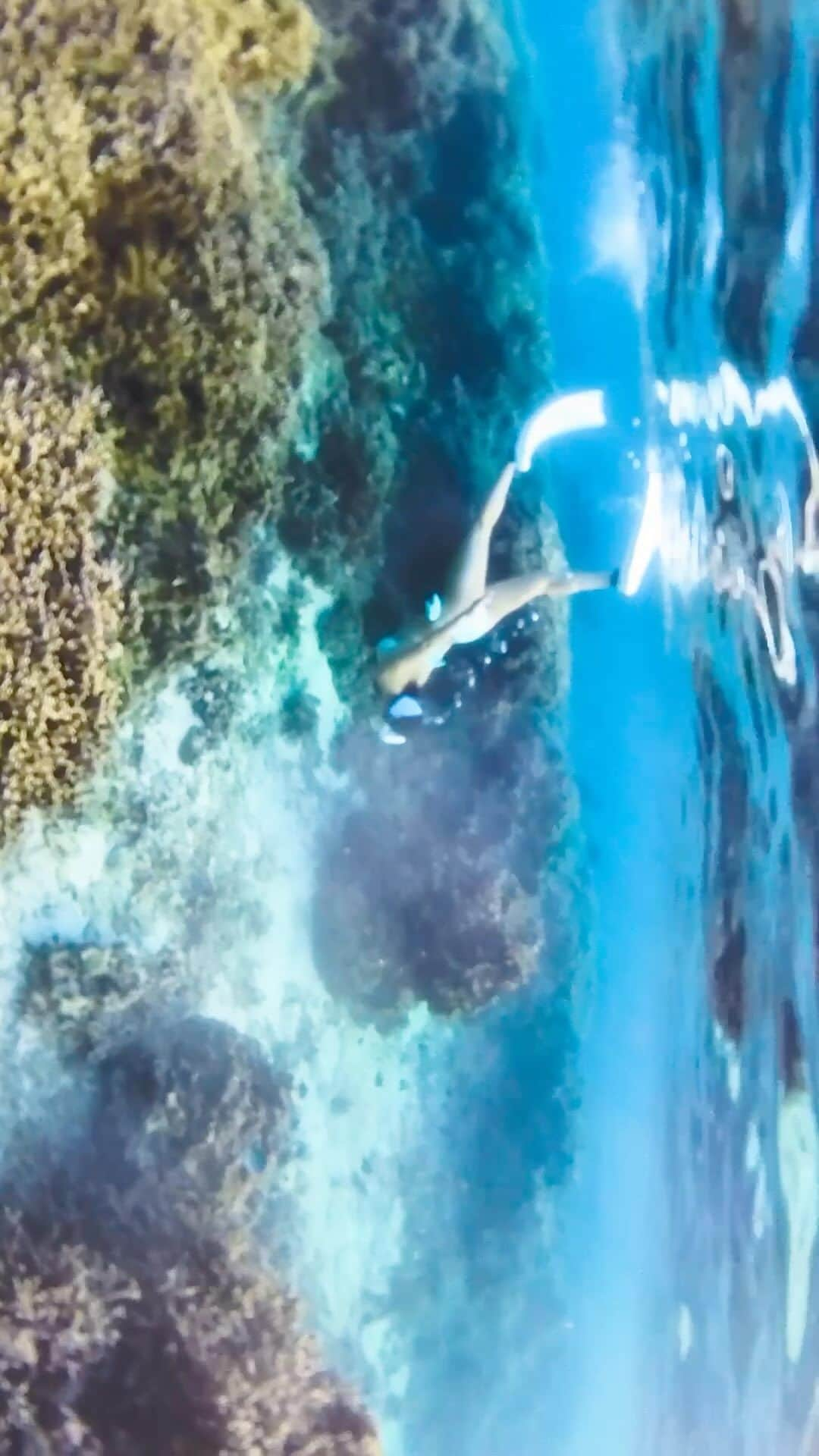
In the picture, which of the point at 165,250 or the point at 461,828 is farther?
the point at 461,828

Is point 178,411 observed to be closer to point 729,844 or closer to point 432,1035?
point 432,1035

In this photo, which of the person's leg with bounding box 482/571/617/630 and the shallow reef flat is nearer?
the shallow reef flat

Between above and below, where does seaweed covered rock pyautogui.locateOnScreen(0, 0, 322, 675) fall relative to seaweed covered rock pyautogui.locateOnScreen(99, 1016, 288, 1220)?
above

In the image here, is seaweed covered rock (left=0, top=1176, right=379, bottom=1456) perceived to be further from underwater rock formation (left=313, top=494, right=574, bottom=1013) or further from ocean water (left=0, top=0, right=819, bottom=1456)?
underwater rock formation (left=313, top=494, right=574, bottom=1013)

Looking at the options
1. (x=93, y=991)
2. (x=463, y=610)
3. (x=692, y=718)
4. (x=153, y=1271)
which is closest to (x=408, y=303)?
(x=463, y=610)

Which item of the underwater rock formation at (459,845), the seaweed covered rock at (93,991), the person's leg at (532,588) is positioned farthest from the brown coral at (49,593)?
the person's leg at (532,588)

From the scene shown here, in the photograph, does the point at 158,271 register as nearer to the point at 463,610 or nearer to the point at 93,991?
the point at 463,610

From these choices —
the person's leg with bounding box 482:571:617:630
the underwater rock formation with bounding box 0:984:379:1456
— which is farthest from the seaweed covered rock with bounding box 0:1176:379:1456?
the person's leg with bounding box 482:571:617:630
